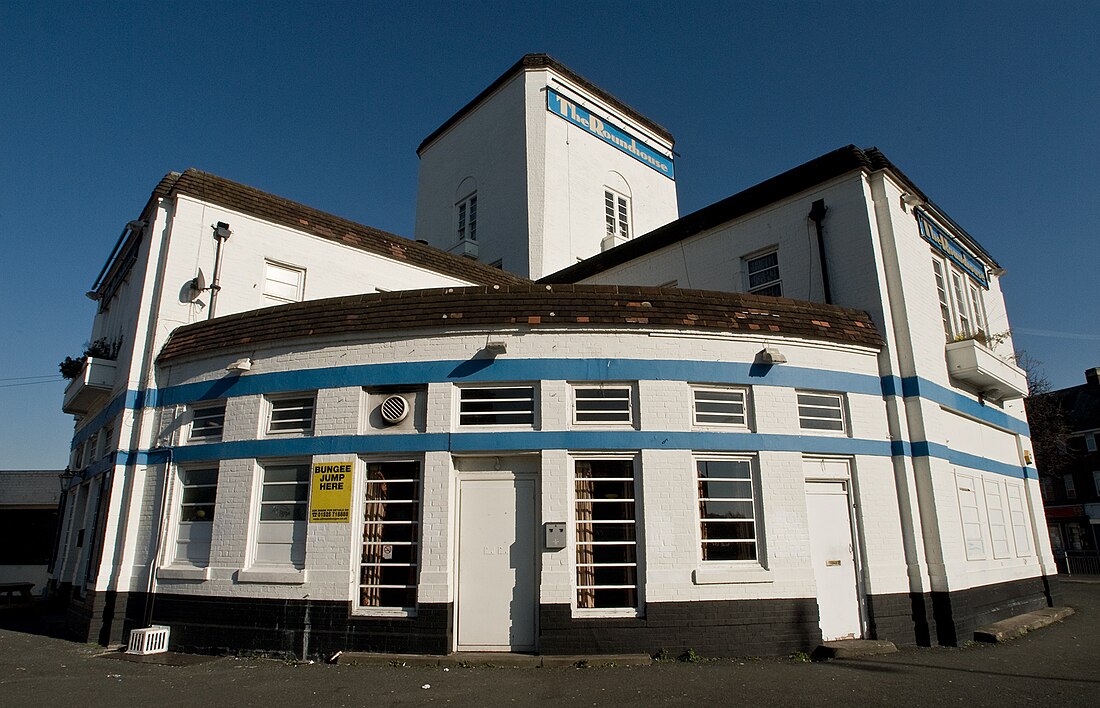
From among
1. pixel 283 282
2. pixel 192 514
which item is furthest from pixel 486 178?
pixel 192 514

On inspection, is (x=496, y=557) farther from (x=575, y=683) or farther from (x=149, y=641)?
(x=149, y=641)

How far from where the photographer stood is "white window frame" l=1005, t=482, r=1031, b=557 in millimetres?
14273

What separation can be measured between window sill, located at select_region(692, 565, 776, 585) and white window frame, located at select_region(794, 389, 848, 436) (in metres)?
2.23

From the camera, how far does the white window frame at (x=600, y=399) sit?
31.6ft

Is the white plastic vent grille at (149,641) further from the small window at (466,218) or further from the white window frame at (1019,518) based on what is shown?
the small window at (466,218)

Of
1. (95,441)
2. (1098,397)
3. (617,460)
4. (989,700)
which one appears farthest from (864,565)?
(1098,397)

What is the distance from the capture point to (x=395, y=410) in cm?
970

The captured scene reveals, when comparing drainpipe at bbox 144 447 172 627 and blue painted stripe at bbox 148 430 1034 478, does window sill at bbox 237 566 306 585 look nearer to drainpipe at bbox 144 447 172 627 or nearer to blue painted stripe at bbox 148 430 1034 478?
blue painted stripe at bbox 148 430 1034 478

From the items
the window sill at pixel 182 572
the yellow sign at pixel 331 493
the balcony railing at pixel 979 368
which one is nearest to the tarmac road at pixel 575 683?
the window sill at pixel 182 572

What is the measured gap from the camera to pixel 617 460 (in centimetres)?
952

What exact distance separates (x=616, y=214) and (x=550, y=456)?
1684 centimetres

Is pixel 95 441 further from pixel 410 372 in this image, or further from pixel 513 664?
pixel 513 664

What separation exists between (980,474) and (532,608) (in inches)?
380

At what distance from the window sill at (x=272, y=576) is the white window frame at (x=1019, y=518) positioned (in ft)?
45.7
